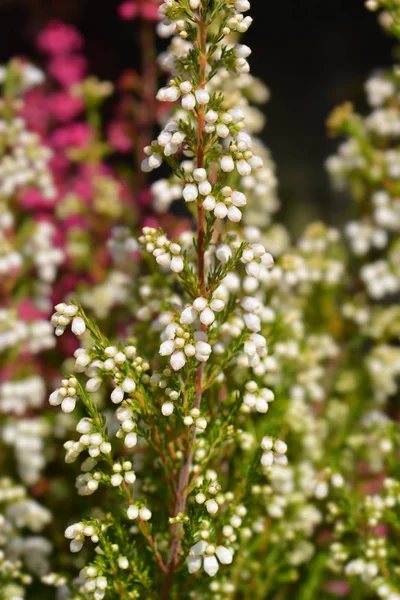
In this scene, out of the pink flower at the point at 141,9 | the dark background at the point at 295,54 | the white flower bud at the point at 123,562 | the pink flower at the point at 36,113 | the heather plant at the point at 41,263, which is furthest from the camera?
the dark background at the point at 295,54

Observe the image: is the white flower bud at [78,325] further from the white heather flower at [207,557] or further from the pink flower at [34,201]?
the pink flower at [34,201]

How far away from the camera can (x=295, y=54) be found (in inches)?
131

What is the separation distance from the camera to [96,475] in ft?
3.84

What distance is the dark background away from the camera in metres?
3.22

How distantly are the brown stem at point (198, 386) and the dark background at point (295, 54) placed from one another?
2.08 metres

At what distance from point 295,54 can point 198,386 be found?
2512mm

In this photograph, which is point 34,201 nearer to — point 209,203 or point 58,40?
point 58,40

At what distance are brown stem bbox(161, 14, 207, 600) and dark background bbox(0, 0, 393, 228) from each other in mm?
2077

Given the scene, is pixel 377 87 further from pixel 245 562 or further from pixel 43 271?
pixel 245 562

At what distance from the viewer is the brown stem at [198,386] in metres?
1.14

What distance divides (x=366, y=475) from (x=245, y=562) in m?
0.69

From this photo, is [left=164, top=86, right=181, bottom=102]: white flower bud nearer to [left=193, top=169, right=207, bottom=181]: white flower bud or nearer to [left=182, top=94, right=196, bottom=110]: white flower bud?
[left=182, top=94, right=196, bottom=110]: white flower bud

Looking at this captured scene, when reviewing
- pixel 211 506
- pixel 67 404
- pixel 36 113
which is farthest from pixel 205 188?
pixel 36 113

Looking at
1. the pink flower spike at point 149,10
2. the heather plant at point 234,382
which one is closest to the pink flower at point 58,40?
the pink flower spike at point 149,10
